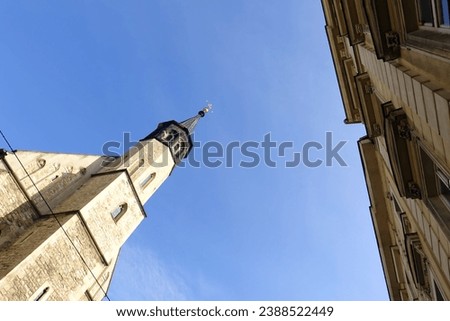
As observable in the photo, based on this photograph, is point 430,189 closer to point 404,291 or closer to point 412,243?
point 412,243

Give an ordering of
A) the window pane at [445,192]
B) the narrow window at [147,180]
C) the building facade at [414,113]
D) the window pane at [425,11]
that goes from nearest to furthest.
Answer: the building facade at [414,113]
the window pane at [425,11]
the window pane at [445,192]
the narrow window at [147,180]

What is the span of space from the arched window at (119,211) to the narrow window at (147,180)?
2852mm

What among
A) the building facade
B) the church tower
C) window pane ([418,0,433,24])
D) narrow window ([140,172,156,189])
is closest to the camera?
the building facade

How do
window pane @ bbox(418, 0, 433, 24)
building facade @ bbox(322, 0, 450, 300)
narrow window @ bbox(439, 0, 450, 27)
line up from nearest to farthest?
narrow window @ bbox(439, 0, 450, 27)
building facade @ bbox(322, 0, 450, 300)
window pane @ bbox(418, 0, 433, 24)

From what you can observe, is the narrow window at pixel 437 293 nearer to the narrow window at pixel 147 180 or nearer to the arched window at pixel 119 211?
the arched window at pixel 119 211

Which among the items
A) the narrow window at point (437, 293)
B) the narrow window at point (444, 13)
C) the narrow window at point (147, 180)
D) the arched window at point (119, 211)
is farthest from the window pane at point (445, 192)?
the narrow window at point (147, 180)

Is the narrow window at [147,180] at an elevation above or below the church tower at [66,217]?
below

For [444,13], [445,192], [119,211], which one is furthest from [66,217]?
[444,13]

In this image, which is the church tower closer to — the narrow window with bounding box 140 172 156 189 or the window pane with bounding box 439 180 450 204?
the narrow window with bounding box 140 172 156 189

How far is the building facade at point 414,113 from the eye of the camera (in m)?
5.61

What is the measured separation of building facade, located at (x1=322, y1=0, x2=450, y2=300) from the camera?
561 centimetres

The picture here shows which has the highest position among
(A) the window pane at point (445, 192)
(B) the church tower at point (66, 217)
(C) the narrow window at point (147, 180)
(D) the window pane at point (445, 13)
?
(D) the window pane at point (445, 13)

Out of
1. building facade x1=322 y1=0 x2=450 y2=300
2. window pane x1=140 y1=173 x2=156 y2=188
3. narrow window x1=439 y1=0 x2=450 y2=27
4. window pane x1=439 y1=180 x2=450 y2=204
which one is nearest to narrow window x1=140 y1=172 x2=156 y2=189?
window pane x1=140 y1=173 x2=156 y2=188
